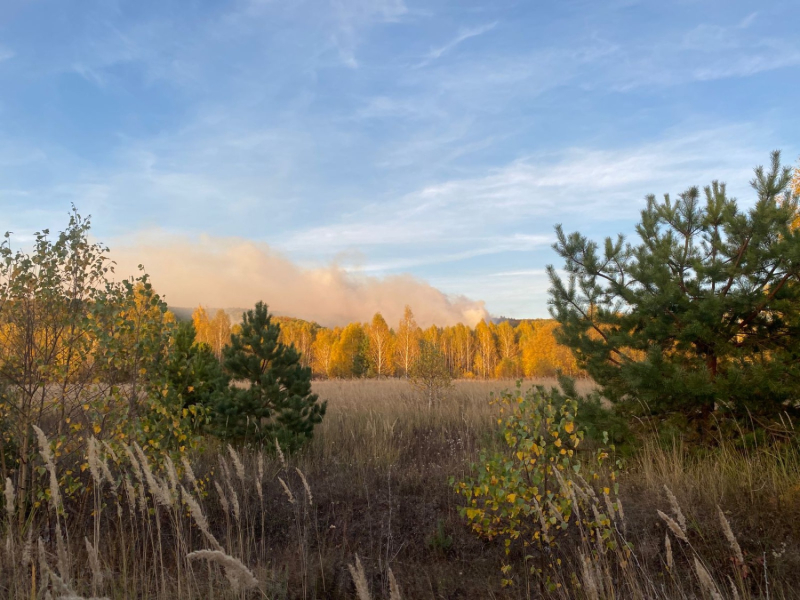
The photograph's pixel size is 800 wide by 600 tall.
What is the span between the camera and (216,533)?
217 inches

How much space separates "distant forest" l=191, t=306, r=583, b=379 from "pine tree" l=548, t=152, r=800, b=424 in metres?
22.0

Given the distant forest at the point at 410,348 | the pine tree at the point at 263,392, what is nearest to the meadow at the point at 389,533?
the pine tree at the point at 263,392

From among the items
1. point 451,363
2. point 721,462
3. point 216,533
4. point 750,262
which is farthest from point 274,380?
point 451,363

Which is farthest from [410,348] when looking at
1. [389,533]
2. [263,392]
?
[389,533]

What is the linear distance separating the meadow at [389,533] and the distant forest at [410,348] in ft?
73.1

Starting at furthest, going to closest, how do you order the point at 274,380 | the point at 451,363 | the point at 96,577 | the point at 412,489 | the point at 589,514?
1. the point at 451,363
2. the point at 274,380
3. the point at 412,489
4. the point at 589,514
5. the point at 96,577

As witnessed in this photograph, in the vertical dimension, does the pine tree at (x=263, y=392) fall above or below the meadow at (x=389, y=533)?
above

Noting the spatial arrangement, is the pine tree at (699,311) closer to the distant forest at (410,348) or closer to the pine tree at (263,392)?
the pine tree at (263,392)

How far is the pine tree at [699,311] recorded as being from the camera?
5.58 meters

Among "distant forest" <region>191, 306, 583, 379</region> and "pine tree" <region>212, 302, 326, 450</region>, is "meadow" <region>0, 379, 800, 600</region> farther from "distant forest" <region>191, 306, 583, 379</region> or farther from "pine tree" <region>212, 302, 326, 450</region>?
"distant forest" <region>191, 306, 583, 379</region>

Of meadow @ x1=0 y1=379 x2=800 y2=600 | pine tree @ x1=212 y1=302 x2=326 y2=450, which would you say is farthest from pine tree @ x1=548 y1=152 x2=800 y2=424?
pine tree @ x1=212 y1=302 x2=326 y2=450

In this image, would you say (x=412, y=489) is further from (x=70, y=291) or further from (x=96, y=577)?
(x=96, y=577)

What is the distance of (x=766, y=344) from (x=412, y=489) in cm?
427

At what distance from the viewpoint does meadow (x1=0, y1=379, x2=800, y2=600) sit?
3.68m
